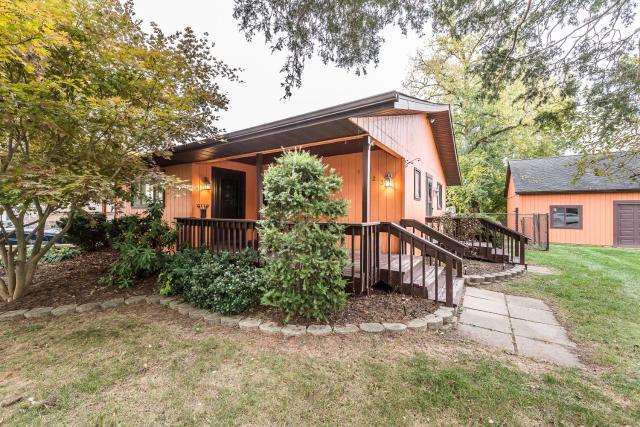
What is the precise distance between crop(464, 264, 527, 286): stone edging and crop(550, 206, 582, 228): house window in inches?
402

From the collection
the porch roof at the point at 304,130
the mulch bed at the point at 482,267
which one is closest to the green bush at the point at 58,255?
the porch roof at the point at 304,130

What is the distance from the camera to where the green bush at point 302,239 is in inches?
135

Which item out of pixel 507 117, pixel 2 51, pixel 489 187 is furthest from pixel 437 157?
pixel 489 187

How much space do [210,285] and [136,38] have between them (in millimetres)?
3936

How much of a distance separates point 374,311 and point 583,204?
1555cm

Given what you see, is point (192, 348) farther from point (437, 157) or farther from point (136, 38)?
point (437, 157)

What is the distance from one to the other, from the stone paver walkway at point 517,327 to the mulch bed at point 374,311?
1.93 ft

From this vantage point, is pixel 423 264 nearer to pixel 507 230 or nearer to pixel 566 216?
pixel 507 230

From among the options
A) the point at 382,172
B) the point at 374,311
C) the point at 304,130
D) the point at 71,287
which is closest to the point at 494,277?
the point at 382,172

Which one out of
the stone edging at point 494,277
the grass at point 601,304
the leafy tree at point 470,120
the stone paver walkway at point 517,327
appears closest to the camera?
the grass at point 601,304

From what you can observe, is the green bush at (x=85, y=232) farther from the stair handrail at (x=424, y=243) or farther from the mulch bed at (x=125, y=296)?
the stair handrail at (x=424, y=243)

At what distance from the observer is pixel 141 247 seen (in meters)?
5.04

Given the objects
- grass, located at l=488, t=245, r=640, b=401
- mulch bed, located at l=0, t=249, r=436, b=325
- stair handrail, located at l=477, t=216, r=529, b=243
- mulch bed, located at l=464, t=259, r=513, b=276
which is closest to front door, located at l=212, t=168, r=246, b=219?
mulch bed, located at l=0, t=249, r=436, b=325

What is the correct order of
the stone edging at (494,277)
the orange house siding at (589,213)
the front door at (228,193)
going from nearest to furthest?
the stone edging at (494,277), the front door at (228,193), the orange house siding at (589,213)
